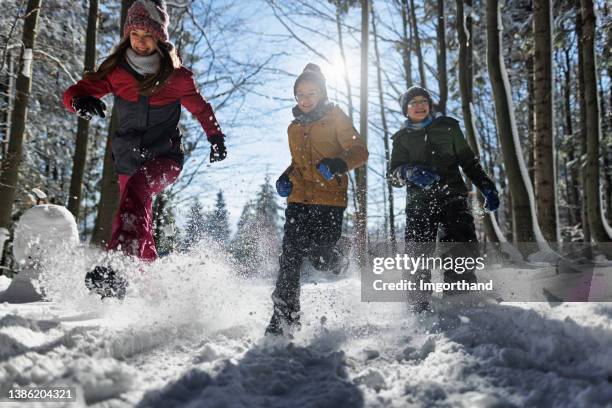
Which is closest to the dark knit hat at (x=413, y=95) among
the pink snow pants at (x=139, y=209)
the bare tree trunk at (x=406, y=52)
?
the pink snow pants at (x=139, y=209)

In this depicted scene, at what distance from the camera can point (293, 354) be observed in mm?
2094

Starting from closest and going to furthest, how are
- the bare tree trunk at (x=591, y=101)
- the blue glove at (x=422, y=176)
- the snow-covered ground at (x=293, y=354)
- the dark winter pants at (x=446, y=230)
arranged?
the snow-covered ground at (x=293, y=354)
the blue glove at (x=422, y=176)
the dark winter pants at (x=446, y=230)
the bare tree trunk at (x=591, y=101)

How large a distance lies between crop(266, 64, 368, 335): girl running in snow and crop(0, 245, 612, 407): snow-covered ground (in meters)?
0.41

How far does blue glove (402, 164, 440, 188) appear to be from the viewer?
3676mm

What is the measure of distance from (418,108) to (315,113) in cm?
113

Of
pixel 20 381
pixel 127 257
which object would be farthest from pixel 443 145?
pixel 20 381

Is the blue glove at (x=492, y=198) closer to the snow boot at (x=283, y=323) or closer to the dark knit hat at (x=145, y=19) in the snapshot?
the snow boot at (x=283, y=323)

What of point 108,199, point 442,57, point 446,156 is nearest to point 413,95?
point 446,156

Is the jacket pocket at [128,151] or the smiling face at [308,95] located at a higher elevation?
the smiling face at [308,95]

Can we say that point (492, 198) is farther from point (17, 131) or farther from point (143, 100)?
point (17, 131)

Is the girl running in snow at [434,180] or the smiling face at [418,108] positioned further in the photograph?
the smiling face at [418,108]

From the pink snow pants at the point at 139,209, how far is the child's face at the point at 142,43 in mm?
780

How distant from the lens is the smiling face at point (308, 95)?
132 inches

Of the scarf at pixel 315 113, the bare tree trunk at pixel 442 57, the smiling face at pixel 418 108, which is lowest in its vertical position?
the scarf at pixel 315 113
